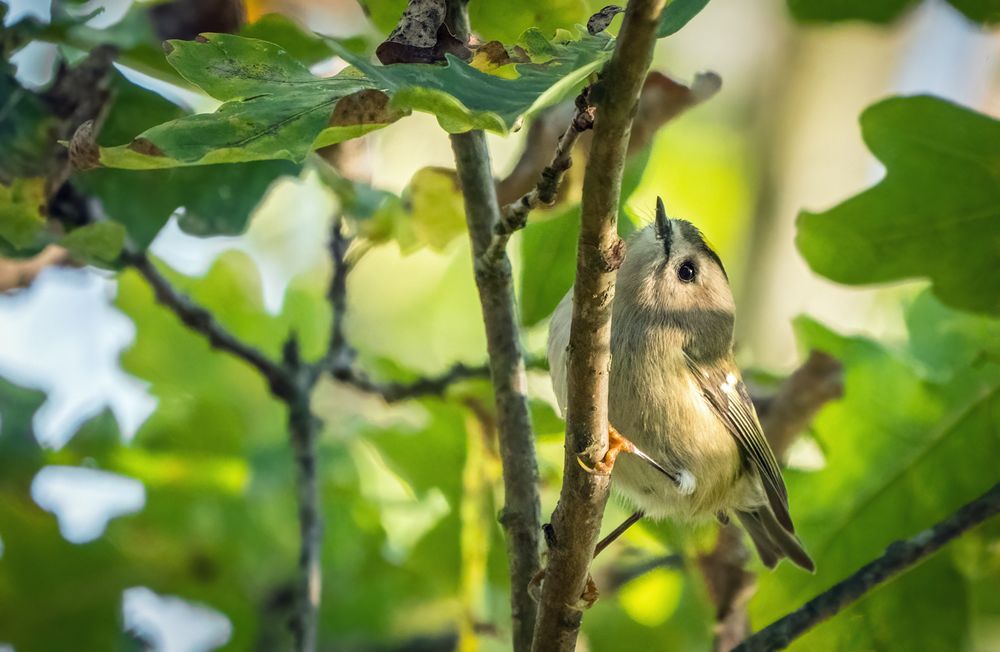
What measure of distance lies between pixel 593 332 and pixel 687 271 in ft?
3.53

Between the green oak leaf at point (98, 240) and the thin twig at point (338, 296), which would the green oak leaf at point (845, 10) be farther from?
the green oak leaf at point (98, 240)

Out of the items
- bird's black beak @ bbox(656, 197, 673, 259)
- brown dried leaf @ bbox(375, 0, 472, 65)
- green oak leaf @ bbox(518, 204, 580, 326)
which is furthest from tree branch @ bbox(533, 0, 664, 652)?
bird's black beak @ bbox(656, 197, 673, 259)

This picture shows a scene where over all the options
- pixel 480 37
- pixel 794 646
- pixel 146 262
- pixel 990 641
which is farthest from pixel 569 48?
→ pixel 990 641

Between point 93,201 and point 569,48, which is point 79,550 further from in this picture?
point 569,48

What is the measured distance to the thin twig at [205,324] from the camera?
1.73 meters

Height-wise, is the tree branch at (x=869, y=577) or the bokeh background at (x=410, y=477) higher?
the bokeh background at (x=410, y=477)

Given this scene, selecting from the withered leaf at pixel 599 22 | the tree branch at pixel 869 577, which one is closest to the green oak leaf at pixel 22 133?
the withered leaf at pixel 599 22

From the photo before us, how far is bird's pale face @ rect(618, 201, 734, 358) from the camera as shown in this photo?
1944 mm

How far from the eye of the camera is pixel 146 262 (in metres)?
1.71

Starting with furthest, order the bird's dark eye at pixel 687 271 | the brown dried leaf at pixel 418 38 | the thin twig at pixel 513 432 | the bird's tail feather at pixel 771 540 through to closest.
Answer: the bird's dark eye at pixel 687 271
the bird's tail feather at pixel 771 540
the thin twig at pixel 513 432
the brown dried leaf at pixel 418 38

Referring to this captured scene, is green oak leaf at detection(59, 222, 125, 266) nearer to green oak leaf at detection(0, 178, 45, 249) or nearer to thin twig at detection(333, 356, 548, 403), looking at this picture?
green oak leaf at detection(0, 178, 45, 249)

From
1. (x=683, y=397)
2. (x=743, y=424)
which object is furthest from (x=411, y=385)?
(x=743, y=424)

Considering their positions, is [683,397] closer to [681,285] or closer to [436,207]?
[681,285]

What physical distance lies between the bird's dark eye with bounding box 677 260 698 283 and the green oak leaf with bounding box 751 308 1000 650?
283 millimetres
